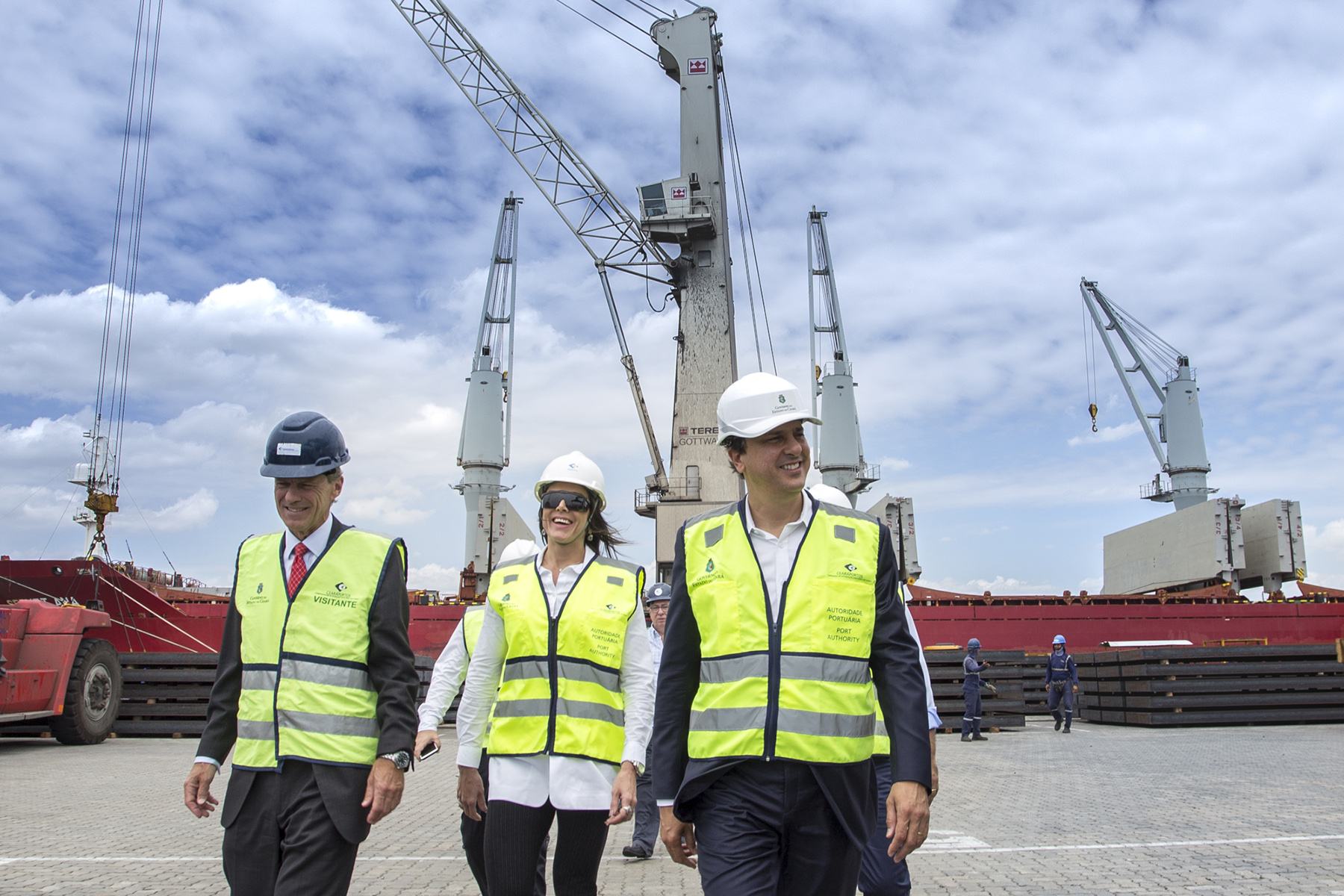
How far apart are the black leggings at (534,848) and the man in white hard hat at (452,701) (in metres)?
0.07

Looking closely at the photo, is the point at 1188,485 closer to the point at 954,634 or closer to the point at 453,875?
the point at 954,634

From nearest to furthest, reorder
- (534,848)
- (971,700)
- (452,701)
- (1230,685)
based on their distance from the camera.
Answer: (534,848)
(452,701)
(971,700)
(1230,685)

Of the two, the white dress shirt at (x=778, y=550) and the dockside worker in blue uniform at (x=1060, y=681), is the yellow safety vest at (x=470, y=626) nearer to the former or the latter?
the white dress shirt at (x=778, y=550)

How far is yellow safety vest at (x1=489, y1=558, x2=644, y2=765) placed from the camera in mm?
3562

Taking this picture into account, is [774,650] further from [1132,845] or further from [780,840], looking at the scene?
[1132,845]

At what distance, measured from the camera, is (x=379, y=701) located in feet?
10.0

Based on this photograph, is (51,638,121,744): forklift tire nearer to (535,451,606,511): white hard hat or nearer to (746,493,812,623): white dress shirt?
(535,451,606,511): white hard hat

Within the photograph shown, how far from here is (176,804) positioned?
911cm

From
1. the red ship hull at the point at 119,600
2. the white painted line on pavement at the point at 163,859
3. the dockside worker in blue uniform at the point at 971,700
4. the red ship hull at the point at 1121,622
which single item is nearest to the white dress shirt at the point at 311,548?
the white painted line on pavement at the point at 163,859

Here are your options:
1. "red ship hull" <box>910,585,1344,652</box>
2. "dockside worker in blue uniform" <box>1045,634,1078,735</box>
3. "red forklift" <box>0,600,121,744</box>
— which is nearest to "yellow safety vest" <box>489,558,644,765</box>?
"red forklift" <box>0,600,121,744</box>

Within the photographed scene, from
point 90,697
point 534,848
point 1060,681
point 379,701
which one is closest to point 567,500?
point 379,701

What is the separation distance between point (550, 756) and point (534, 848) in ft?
1.03

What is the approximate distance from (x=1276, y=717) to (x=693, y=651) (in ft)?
61.5

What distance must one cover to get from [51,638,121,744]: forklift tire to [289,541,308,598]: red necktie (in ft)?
44.4
